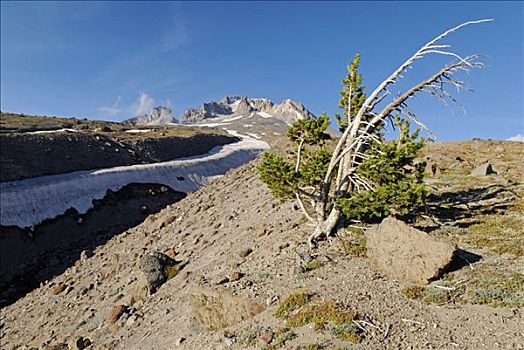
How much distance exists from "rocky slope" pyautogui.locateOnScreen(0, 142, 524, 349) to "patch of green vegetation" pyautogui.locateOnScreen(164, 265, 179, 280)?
0.11 meters

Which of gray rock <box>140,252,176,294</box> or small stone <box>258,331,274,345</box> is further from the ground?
gray rock <box>140,252,176,294</box>

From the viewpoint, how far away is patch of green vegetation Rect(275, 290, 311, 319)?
1234cm

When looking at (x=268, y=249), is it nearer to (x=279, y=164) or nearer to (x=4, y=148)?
(x=279, y=164)

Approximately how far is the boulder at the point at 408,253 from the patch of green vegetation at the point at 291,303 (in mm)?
3268

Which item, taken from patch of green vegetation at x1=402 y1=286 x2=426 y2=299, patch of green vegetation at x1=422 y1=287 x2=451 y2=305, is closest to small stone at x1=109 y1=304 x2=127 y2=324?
patch of green vegetation at x1=402 y1=286 x2=426 y2=299

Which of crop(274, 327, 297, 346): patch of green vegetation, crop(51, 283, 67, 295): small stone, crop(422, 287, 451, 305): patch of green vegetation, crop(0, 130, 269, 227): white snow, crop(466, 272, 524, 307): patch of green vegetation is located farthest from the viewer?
crop(0, 130, 269, 227): white snow

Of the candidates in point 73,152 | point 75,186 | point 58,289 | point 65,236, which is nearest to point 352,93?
point 58,289

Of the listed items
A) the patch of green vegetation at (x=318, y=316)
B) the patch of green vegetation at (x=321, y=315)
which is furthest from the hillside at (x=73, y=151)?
the patch of green vegetation at (x=321, y=315)

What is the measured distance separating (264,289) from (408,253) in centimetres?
527

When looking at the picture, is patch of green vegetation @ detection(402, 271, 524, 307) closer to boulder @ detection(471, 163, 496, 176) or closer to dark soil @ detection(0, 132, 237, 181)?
boulder @ detection(471, 163, 496, 176)

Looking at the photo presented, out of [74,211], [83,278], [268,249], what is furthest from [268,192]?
[74,211]

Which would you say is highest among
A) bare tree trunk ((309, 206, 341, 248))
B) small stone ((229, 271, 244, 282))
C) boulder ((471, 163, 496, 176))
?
boulder ((471, 163, 496, 176))

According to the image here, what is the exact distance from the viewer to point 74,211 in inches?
1884

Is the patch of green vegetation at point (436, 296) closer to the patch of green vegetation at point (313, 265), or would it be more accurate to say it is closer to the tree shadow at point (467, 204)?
the patch of green vegetation at point (313, 265)
